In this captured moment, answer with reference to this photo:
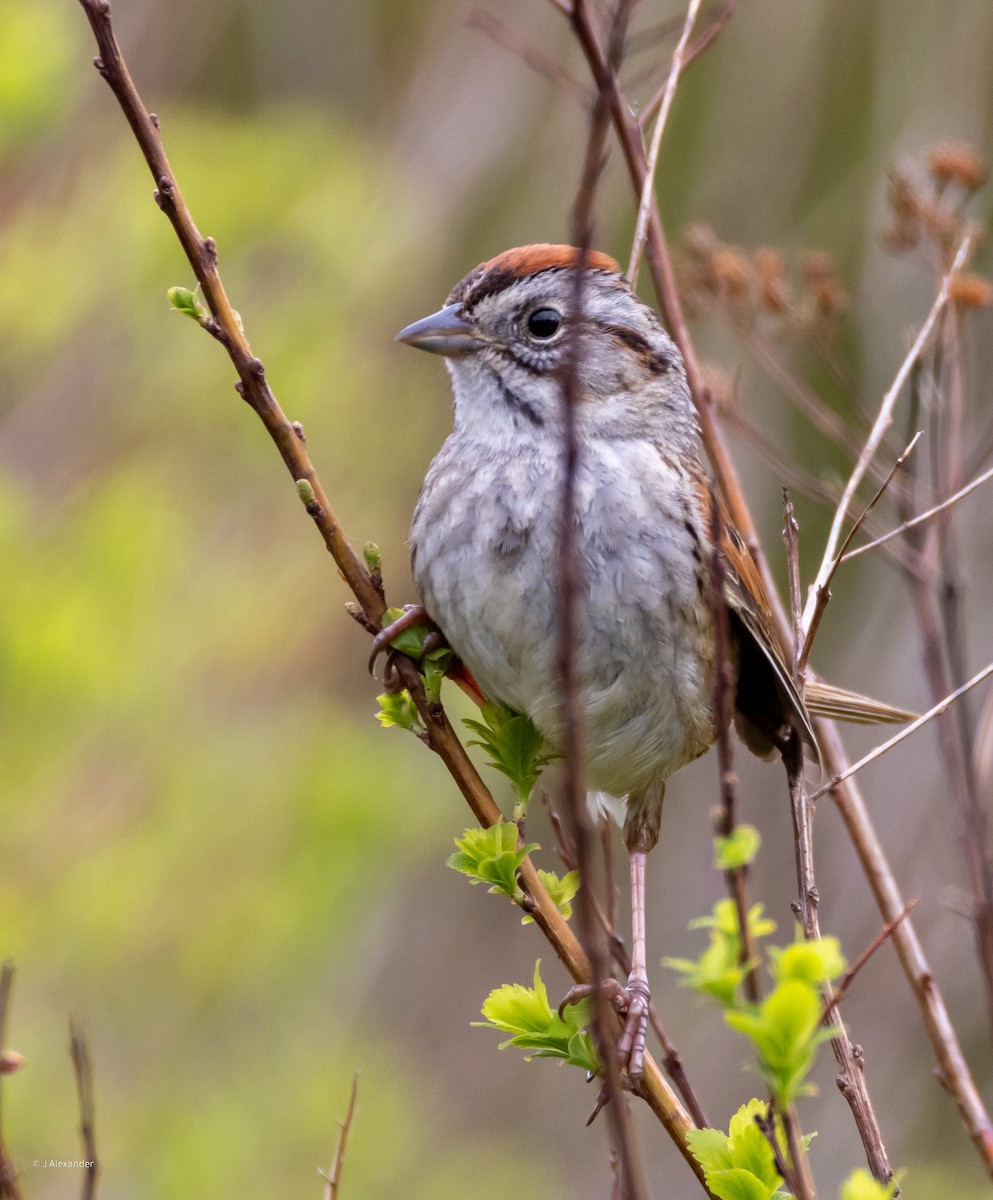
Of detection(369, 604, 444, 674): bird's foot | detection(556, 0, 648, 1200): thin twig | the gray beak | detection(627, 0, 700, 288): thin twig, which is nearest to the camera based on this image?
detection(556, 0, 648, 1200): thin twig

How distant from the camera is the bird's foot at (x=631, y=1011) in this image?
197cm

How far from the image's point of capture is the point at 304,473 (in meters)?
1.72

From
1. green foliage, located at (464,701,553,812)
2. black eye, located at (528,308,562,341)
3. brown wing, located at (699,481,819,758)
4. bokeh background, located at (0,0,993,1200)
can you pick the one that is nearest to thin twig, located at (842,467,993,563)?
brown wing, located at (699,481,819,758)

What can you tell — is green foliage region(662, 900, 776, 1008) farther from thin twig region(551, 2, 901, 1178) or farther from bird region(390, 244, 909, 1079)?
bird region(390, 244, 909, 1079)

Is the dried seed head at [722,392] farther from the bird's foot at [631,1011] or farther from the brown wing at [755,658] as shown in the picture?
the bird's foot at [631,1011]

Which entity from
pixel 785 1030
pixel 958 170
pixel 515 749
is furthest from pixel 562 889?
pixel 958 170

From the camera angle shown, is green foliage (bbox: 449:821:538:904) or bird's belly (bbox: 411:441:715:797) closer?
green foliage (bbox: 449:821:538:904)

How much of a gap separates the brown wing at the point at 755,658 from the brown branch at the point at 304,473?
0.71 m

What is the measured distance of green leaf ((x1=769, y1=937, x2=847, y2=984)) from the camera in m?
1.16

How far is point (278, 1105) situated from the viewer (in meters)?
4.47

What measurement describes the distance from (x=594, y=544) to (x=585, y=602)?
93 mm

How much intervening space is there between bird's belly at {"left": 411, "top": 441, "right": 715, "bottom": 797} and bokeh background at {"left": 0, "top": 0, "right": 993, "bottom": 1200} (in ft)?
5.29

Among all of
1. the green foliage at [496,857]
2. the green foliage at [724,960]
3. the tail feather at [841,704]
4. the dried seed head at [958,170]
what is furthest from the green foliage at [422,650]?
the dried seed head at [958,170]

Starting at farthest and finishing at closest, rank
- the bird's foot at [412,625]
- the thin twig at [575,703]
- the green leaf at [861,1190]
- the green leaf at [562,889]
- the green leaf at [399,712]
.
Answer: the bird's foot at [412,625] < the green leaf at [399,712] < the green leaf at [562,889] < the green leaf at [861,1190] < the thin twig at [575,703]
